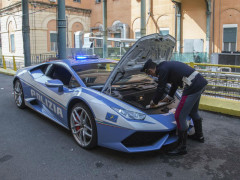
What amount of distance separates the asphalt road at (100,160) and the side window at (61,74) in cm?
93

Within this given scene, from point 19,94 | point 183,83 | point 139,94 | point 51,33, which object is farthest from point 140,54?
point 51,33

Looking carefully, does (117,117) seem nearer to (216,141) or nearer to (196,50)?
(216,141)

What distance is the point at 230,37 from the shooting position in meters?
16.6

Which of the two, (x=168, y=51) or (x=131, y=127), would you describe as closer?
(x=131, y=127)

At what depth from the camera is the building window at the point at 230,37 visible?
16438 millimetres

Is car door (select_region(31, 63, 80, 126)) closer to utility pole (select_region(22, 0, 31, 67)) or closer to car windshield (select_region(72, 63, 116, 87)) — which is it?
car windshield (select_region(72, 63, 116, 87))

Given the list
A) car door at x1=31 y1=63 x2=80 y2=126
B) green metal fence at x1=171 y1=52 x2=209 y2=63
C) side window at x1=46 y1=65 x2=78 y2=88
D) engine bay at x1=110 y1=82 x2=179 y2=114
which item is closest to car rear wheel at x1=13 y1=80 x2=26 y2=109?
car door at x1=31 y1=63 x2=80 y2=126

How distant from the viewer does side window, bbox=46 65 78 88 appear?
459 cm

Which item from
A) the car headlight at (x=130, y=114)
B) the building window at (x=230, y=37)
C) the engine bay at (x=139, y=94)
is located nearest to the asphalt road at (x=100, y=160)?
the car headlight at (x=130, y=114)

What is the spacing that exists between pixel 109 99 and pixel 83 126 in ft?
2.09

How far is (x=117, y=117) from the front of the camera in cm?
342

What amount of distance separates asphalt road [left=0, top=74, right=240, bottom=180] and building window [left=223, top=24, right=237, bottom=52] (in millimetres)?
13261

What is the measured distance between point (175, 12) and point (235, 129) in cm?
1595

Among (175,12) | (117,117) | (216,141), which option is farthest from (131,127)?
(175,12)
